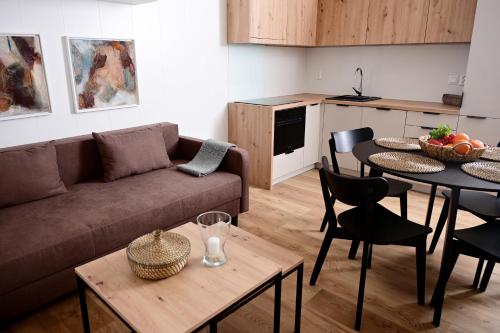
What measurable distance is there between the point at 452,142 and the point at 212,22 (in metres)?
2.49

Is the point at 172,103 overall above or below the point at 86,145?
above

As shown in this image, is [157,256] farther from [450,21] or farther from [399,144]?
[450,21]

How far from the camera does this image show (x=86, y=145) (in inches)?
104

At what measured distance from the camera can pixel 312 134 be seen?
4352mm

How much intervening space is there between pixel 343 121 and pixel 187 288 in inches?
128

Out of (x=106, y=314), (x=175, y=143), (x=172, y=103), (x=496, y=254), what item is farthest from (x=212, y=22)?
(x=496, y=254)

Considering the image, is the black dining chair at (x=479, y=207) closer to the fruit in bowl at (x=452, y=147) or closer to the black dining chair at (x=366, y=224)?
the fruit in bowl at (x=452, y=147)

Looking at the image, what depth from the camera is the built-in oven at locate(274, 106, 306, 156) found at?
3757 mm

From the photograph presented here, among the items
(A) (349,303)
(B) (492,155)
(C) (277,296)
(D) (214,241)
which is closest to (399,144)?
(B) (492,155)

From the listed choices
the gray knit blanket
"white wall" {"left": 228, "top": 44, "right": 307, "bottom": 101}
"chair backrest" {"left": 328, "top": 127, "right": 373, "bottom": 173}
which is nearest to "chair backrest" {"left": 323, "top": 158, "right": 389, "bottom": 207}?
"chair backrest" {"left": 328, "top": 127, "right": 373, "bottom": 173}

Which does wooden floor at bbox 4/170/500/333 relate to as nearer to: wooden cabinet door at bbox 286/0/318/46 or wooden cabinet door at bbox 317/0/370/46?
wooden cabinet door at bbox 286/0/318/46

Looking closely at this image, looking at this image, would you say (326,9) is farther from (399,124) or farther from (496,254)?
(496,254)

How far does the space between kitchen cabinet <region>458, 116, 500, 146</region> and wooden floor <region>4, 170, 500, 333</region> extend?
1334 mm

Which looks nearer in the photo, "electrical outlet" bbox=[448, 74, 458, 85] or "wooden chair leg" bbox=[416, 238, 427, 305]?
"wooden chair leg" bbox=[416, 238, 427, 305]
